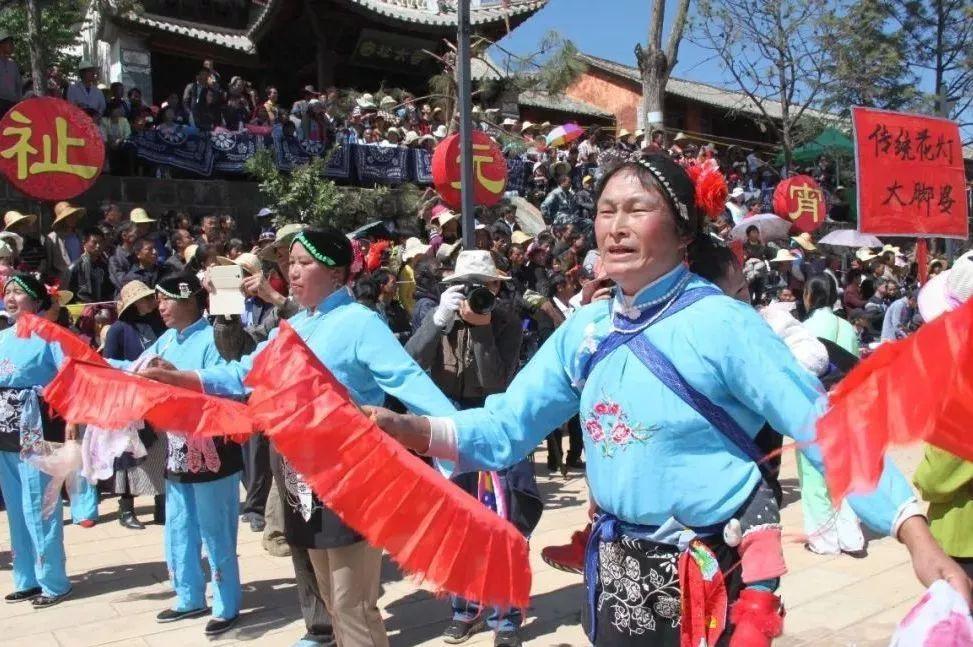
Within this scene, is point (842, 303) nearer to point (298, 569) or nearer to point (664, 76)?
point (664, 76)

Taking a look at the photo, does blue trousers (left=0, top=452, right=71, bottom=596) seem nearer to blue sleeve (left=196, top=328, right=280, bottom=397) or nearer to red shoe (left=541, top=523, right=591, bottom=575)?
blue sleeve (left=196, top=328, right=280, bottom=397)

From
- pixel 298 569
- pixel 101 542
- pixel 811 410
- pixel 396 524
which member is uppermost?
pixel 811 410

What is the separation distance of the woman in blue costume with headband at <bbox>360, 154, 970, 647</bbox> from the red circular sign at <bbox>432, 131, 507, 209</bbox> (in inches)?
283

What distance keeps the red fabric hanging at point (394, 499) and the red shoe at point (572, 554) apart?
15.6 inches

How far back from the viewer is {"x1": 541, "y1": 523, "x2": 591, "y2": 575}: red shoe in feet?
7.32

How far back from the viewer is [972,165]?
3531 cm

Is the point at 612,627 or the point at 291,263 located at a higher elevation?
the point at 291,263

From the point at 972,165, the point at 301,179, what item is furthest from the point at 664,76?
the point at 972,165

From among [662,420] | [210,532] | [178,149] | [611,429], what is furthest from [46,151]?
[662,420]

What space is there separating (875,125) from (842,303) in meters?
6.17

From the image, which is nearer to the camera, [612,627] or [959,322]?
[959,322]

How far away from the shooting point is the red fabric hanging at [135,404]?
2.62 metres

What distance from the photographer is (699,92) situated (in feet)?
100

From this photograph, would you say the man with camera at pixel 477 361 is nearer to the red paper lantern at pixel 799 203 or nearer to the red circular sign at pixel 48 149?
the red circular sign at pixel 48 149
